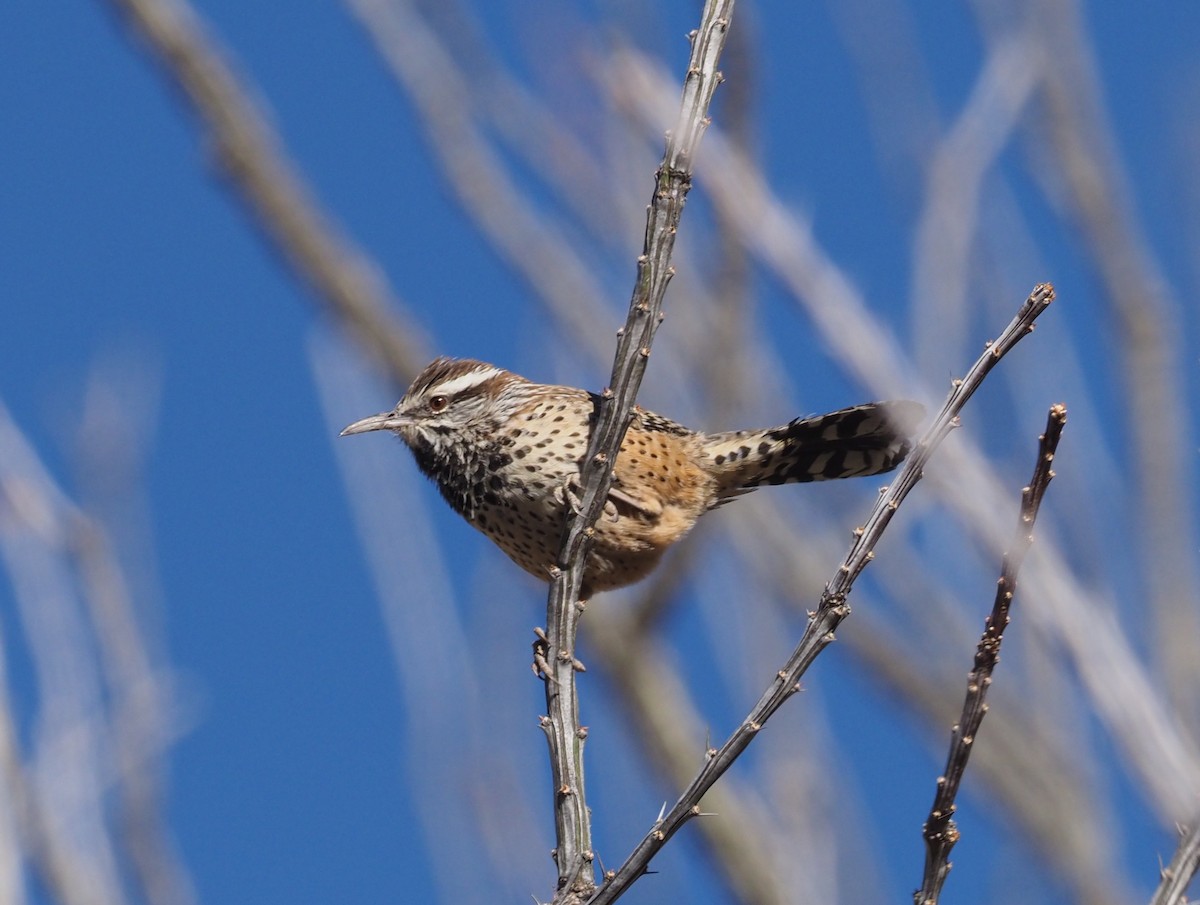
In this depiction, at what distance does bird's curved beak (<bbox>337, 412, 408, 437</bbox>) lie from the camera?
3.67 m

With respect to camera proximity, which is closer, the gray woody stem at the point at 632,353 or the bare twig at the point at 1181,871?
the bare twig at the point at 1181,871

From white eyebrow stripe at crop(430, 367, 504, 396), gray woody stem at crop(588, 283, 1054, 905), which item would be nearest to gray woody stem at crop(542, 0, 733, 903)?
gray woody stem at crop(588, 283, 1054, 905)

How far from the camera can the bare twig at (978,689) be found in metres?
1.83

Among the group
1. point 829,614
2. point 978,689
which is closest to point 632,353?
point 829,614

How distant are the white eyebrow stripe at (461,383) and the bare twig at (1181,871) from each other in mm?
2234

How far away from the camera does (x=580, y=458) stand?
318 cm

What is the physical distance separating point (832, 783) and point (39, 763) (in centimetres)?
222

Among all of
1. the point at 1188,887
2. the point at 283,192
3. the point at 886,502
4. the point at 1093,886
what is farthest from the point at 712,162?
the point at 283,192

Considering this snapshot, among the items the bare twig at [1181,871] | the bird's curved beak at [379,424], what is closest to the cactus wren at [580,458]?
the bird's curved beak at [379,424]

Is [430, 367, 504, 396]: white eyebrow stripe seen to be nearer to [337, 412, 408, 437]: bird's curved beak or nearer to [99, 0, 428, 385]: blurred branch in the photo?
[337, 412, 408, 437]: bird's curved beak

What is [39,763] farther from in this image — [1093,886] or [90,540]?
[1093,886]

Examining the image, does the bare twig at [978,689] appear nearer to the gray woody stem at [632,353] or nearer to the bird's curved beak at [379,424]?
the gray woody stem at [632,353]

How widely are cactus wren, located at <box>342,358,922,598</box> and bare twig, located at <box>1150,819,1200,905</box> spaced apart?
4.80 feet

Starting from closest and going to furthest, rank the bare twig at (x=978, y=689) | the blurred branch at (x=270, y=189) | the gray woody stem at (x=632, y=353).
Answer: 1. the bare twig at (x=978, y=689)
2. the gray woody stem at (x=632, y=353)
3. the blurred branch at (x=270, y=189)
